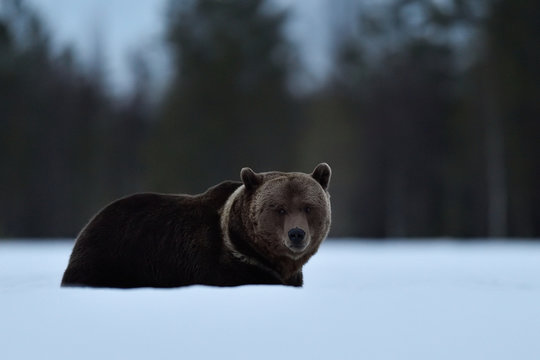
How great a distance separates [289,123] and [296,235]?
1808 cm

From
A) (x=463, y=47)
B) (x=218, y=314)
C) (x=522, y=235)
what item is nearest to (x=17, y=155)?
(x=463, y=47)

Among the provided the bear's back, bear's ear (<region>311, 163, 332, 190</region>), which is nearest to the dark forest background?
bear's ear (<region>311, 163, 332, 190</region>)

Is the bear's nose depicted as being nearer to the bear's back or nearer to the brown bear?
the brown bear

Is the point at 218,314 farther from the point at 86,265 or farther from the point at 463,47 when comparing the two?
the point at 463,47

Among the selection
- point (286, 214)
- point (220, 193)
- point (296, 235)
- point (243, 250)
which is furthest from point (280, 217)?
point (220, 193)

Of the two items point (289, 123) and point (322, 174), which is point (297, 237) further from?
point (289, 123)

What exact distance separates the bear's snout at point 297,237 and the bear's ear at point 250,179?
2.02 ft

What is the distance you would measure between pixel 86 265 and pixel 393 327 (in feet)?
8.26

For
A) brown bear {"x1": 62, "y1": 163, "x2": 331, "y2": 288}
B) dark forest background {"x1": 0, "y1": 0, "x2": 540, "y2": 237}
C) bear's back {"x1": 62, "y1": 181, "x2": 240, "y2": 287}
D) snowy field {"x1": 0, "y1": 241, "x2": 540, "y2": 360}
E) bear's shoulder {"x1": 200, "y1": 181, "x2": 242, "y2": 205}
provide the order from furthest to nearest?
1. dark forest background {"x1": 0, "y1": 0, "x2": 540, "y2": 237}
2. bear's shoulder {"x1": 200, "y1": 181, "x2": 242, "y2": 205}
3. bear's back {"x1": 62, "y1": 181, "x2": 240, "y2": 287}
4. brown bear {"x1": 62, "y1": 163, "x2": 331, "y2": 288}
5. snowy field {"x1": 0, "y1": 241, "x2": 540, "y2": 360}

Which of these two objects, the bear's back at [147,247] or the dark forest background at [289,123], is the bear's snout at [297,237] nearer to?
the bear's back at [147,247]

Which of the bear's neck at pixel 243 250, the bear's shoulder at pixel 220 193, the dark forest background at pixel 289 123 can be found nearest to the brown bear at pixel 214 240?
the bear's neck at pixel 243 250

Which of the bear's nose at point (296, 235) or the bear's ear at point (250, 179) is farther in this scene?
the bear's ear at point (250, 179)

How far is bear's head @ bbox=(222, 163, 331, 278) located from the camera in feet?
16.5

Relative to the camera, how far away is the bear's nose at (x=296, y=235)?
193 inches
